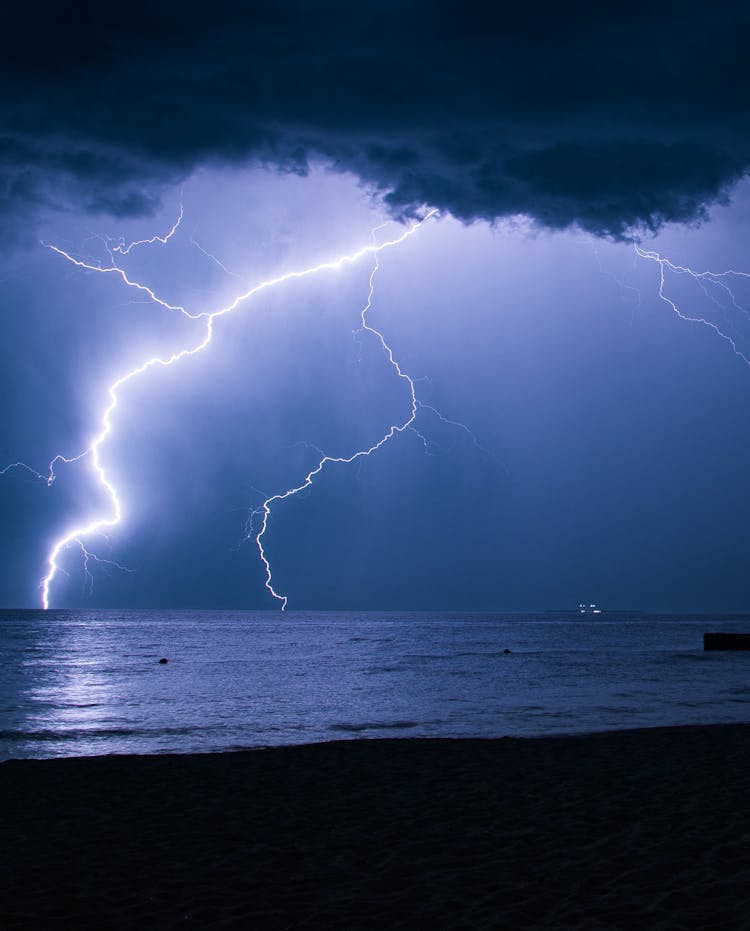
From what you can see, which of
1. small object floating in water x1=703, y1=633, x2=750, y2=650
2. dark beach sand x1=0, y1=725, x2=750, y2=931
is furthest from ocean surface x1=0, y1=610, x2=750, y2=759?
small object floating in water x1=703, y1=633, x2=750, y2=650

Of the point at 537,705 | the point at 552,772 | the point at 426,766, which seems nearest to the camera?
the point at 552,772

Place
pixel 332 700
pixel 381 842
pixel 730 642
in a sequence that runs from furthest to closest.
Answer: pixel 730 642, pixel 332 700, pixel 381 842

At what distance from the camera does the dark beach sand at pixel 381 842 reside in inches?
187

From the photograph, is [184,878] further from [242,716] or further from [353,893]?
[242,716]

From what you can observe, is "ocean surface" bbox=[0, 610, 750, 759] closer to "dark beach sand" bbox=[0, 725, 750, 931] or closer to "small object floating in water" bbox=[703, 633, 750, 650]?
"dark beach sand" bbox=[0, 725, 750, 931]

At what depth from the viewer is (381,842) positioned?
6406mm

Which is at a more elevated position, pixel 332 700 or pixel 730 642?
pixel 332 700

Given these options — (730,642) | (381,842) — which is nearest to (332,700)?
→ (381,842)

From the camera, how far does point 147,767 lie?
407 inches

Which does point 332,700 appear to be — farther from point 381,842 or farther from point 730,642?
point 730,642

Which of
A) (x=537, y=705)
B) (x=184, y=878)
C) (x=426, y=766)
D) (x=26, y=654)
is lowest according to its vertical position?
(x=26, y=654)

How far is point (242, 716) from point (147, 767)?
661 cm

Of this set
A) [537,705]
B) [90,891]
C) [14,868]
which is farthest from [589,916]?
[537,705]

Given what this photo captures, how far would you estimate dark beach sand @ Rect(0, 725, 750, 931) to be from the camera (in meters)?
4.76
